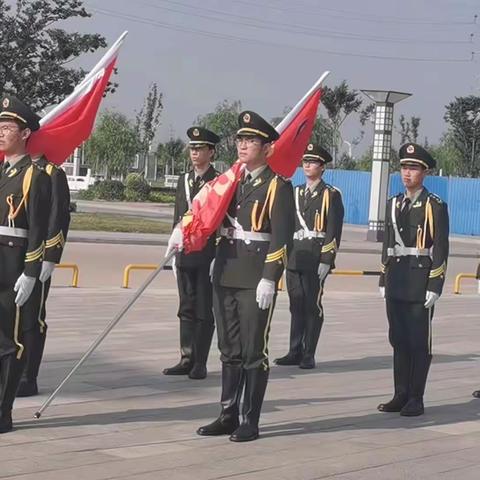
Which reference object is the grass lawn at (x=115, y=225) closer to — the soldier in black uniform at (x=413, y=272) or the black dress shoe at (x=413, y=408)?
the soldier in black uniform at (x=413, y=272)

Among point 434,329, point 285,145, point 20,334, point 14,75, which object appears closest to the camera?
point 20,334

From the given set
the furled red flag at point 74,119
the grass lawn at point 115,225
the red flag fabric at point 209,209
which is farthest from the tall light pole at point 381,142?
the red flag fabric at point 209,209

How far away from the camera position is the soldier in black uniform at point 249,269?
602 centimetres

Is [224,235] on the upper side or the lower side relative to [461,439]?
upper

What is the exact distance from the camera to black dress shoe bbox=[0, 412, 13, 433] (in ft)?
19.3

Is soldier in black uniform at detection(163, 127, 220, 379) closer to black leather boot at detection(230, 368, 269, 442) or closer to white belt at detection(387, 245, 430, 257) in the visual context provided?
white belt at detection(387, 245, 430, 257)

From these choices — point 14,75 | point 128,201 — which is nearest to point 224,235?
point 14,75

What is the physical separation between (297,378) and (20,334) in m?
3.07

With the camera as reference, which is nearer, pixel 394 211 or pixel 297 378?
pixel 394 211

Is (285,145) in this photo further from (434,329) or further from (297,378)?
(434,329)

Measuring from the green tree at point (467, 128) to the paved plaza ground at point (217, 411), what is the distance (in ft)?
138

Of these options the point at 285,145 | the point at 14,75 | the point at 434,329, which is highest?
the point at 14,75

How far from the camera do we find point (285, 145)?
8.34m

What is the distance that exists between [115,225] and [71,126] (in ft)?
72.3
